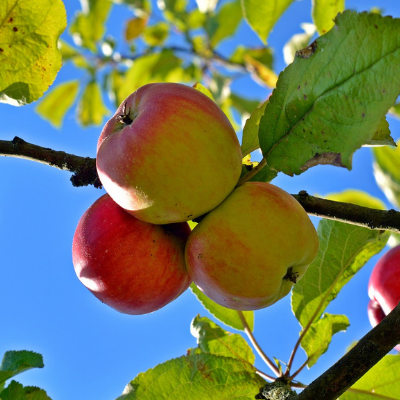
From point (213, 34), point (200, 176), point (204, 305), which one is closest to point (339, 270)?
point (204, 305)

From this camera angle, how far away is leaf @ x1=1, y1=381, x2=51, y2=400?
3.54 feet

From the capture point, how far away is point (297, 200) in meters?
1.05

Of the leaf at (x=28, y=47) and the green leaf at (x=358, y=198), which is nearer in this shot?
the leaf at (x=28, y=47)

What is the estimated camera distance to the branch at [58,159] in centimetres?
106

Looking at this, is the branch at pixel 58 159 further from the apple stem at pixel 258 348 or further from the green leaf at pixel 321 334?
the green leaf at pixel 321 334

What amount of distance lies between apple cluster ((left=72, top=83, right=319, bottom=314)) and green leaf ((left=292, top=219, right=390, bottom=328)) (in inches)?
16.3

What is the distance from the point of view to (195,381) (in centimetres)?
116

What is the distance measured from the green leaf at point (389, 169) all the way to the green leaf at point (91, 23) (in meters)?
2.20

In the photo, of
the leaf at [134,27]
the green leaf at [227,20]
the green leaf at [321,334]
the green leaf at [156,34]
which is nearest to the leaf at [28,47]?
the green leaf at [321,334]

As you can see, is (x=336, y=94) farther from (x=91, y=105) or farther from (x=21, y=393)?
(x=91, y=105)

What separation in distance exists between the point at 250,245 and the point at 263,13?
105 cm

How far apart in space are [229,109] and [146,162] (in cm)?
263

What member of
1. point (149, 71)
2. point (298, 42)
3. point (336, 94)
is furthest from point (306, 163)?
point (149, 71)

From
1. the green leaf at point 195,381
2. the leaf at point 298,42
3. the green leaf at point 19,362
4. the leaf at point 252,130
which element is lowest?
the green leaf at point 195,381
